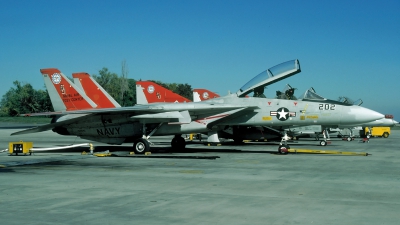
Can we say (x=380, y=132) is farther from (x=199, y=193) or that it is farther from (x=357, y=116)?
(x=199, y=193)

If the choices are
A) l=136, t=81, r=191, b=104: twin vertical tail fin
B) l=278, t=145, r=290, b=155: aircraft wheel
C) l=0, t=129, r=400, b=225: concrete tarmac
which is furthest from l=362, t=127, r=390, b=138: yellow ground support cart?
l=0, t=129, r=400, b=225: concrete tarmac

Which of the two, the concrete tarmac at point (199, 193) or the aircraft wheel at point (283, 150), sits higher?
the aircraft wheel at point (283, 150)

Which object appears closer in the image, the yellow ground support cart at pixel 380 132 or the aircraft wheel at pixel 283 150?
the aircraft wheel at pixel 283 150

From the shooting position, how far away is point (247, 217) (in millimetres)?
6121

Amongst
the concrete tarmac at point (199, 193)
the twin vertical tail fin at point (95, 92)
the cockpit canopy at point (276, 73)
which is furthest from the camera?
the twin vertical tail fin at point (95, 92)

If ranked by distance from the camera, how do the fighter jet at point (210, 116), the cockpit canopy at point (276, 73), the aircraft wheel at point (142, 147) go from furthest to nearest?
the cockpit canopy at point (276, 73), the aircraft wheel at point (142, 147), the fighter jet at point (210, 116)

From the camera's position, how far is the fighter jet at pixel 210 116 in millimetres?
16859

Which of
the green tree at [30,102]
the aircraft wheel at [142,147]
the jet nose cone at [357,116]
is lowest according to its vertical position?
the aircraft wheel at [142,147]

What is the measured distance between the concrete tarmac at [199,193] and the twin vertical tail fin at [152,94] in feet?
51.6

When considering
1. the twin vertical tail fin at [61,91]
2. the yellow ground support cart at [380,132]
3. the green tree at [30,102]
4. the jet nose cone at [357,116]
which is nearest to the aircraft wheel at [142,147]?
the twin vertical tail fin at [61,91]

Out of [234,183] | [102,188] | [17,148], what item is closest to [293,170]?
[234,183]

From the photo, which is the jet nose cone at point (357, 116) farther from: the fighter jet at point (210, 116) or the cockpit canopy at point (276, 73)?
the cockpit canopy at point (276, 73)

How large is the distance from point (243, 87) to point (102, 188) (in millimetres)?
10110

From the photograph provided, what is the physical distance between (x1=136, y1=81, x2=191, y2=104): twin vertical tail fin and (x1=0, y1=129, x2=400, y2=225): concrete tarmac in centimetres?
1572
